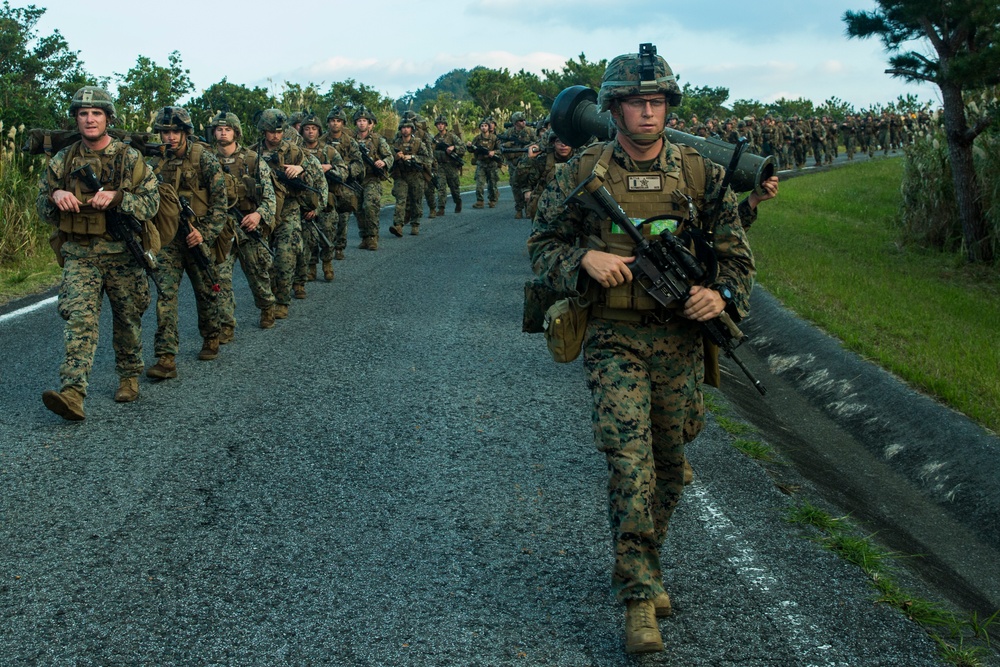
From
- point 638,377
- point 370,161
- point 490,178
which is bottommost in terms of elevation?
point 638,377

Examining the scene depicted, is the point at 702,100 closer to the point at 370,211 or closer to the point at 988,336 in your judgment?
the point at 370,211

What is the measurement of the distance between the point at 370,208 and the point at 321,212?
9.61 feet

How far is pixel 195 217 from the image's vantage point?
8477 mm

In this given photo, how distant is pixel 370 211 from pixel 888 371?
901 centimetres

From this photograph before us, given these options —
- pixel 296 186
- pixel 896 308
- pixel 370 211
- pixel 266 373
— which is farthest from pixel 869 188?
pixel 266 373

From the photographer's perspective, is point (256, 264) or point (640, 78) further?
point (256, 264)

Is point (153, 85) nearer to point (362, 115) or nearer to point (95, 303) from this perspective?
point (362, 115)

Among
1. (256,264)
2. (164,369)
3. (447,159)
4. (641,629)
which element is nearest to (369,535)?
(641,629)

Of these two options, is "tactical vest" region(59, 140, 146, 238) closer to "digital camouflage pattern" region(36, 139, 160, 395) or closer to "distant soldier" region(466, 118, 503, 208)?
"digital camouflage pattern" region(36, 139, 160, 395)

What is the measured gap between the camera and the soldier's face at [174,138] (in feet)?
27.0

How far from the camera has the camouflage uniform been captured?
824 cm

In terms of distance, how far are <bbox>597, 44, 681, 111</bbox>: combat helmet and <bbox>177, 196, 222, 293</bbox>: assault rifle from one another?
4.76 m

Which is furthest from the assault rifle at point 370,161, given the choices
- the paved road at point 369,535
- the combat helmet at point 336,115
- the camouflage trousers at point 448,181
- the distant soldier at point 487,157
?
the distant soldier at point 487,157

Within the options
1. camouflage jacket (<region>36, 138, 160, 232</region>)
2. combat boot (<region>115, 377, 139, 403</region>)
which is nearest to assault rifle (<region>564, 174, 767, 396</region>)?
camouflage jacket (<region>36, 138, 160, 232</region>)
